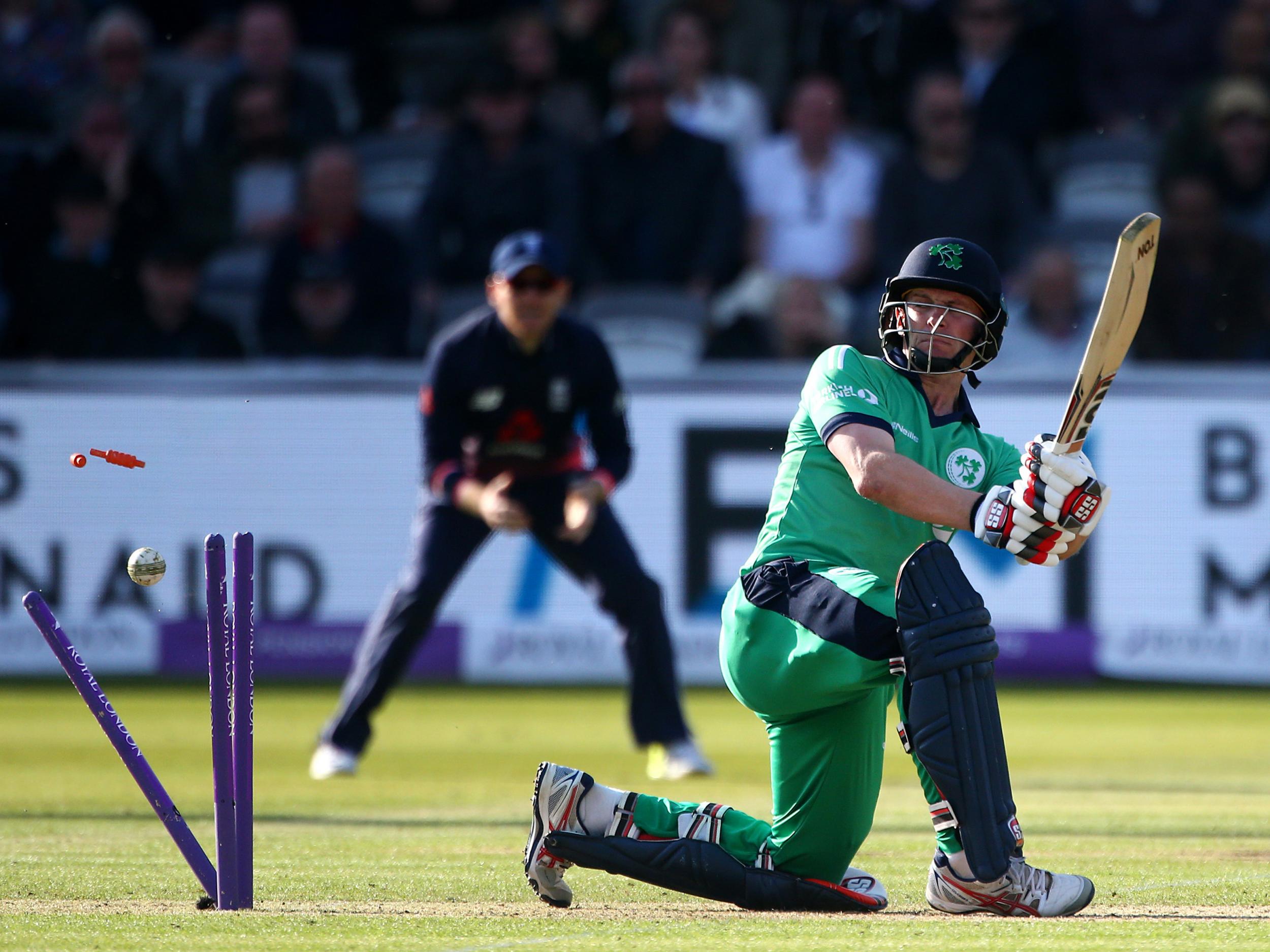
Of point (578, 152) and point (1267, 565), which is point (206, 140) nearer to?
point (578, 152)

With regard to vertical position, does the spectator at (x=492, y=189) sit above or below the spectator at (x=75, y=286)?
above

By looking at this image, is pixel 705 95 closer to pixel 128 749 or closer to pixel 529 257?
pixel 529 257

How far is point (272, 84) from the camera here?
14.4m

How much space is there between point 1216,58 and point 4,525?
30.4 ft

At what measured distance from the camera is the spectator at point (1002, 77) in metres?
14.1

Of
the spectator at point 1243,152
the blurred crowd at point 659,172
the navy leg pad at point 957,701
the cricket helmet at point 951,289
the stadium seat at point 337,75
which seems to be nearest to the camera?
the navy leg pad at point 957,701

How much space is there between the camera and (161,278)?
515 inches

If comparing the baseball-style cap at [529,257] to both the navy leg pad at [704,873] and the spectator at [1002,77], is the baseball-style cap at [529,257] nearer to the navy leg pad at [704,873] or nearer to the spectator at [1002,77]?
the navy leg pad at [704,873]

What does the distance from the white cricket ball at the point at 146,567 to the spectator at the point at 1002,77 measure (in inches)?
419

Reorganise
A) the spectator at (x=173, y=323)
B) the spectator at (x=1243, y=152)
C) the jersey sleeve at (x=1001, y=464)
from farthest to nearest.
A: the spectator at (x=1243, y=152) → the spectator at (x=173, y=323) → the jersey sleeve at (x=1001, y=464)

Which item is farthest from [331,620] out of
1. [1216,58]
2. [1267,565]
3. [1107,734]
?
[1216,58]

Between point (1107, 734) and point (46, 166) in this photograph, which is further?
point (46, 166)

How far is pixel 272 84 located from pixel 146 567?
419 inches

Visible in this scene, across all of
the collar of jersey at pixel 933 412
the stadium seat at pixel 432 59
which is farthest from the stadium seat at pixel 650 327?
the collar of jersey at pixel 933 412
